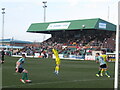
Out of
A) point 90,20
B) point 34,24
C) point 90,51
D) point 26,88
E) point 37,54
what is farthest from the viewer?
point 34,24

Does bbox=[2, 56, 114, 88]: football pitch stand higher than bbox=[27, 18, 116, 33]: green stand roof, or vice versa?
bbox=[27, 18, 116, 33]: green stand roof

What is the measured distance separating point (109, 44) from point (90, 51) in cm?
665

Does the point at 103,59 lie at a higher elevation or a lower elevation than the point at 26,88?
higher

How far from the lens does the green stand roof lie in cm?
6072

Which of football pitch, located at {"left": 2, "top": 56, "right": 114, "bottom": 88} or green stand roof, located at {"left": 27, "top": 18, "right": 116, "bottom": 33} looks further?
green stand roof, located at {"left": 27, "top": 18, "right": 116, "bottom": 33}

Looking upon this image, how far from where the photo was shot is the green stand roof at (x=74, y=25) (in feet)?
199

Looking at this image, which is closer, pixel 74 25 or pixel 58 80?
pixel 58 80

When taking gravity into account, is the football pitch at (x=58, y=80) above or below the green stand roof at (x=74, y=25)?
below

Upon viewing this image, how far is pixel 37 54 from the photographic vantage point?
65688mm

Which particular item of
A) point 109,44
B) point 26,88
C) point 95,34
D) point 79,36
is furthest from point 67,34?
point 26,88

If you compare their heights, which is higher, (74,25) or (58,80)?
(74,25)

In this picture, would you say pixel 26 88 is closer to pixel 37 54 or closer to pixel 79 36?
pixel 37 54

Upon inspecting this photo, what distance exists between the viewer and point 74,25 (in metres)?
64.9

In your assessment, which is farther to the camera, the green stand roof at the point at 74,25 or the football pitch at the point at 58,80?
the green stand roof at the point at 74,25
